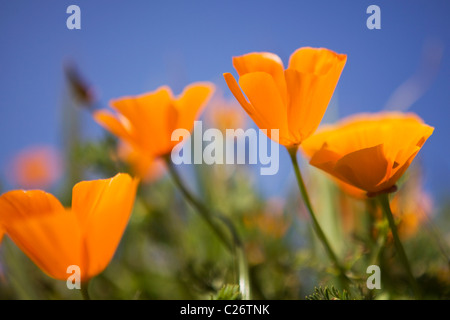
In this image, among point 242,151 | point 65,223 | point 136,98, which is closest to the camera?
point 65,223

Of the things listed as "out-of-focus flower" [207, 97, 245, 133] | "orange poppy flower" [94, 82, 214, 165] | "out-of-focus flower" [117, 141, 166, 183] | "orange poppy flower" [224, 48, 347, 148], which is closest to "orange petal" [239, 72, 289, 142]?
"orange poppy flower" [224, 48, 347, 148]

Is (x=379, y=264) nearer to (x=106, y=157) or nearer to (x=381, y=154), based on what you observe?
(x=381, y=154)

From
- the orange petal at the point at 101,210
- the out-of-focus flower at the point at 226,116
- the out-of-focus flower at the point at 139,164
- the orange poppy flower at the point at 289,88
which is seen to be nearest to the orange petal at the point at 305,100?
the orange poppy flower at the point at 289,88

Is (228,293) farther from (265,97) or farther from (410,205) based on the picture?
(410,205)

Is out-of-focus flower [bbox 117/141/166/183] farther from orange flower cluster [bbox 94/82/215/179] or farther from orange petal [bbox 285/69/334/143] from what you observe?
orange petal [bbox 285/69/334/143]

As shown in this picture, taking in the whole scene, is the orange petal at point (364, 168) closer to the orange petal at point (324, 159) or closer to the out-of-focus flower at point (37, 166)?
the orange petal at point (324, 159)
